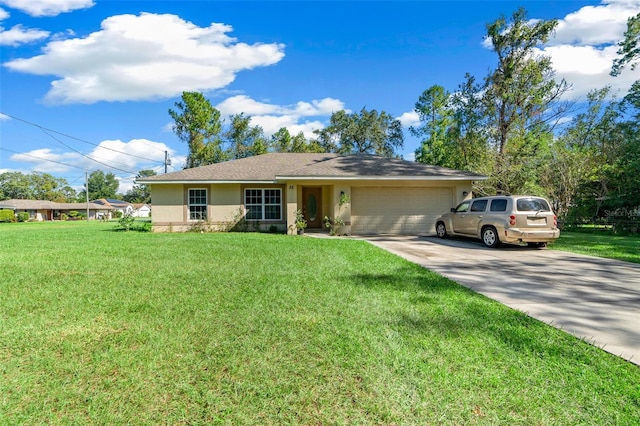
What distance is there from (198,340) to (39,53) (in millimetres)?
25895

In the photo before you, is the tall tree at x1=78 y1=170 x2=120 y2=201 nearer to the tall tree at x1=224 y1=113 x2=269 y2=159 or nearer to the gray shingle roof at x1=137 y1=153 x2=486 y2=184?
the tall tree at x1=224 y1=113 x2=269 y2=159

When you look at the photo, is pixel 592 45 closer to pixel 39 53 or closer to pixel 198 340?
A: pixel 198 340

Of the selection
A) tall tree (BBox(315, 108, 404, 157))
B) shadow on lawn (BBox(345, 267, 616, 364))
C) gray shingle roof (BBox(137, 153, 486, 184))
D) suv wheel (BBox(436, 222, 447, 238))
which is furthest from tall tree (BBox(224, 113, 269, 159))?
shadow on lawn (BBox(345, 267, 616, 364))

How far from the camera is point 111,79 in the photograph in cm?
2670

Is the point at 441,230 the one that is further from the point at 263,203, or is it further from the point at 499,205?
the point at 263,203

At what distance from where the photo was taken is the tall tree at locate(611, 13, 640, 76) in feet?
61.9

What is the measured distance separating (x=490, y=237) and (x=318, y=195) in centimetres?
898

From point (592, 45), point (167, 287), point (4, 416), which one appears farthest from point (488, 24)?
point (4, 416)

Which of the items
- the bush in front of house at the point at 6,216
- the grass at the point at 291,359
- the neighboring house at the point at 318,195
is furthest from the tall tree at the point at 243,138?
the bush in front of house at the point at 6,216

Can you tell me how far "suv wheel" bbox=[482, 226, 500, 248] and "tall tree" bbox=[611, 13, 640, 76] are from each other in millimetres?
18321

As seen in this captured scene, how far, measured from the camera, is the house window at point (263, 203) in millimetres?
16656

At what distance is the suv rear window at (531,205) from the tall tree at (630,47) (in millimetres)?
17424

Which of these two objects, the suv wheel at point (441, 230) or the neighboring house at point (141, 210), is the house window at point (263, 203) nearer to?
the suv wheel at point (441, 230)

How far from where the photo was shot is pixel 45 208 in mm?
60406
